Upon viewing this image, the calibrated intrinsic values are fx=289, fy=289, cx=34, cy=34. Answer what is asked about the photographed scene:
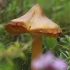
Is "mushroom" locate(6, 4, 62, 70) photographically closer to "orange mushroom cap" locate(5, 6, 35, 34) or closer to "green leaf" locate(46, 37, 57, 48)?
"orange mushroom cap" locate(5, 6, 35, 34)

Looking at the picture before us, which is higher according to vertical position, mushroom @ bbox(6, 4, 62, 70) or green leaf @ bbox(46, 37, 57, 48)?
mushroom @ bbox(6, 4, 62, 70)

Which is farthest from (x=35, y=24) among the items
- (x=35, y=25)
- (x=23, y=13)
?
(x=23, y=13)

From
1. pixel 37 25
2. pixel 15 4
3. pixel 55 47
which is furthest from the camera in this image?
pixel 55 47

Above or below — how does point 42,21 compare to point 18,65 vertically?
above

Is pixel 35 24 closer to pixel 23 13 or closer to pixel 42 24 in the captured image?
pixel 42 24

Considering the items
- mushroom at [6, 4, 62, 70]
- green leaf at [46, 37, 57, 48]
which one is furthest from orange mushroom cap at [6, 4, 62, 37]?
green leaf at [46, 37, 57, 48]

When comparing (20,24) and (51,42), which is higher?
(20,24)

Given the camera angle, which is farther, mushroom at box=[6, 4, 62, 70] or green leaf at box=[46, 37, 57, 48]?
green leaf at box=[46, 37, 57, 48]

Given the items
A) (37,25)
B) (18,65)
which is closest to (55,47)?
(18,65)

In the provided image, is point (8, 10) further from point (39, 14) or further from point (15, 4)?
point (39, 14)
